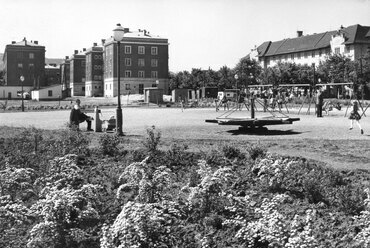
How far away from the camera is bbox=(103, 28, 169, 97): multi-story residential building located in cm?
8838

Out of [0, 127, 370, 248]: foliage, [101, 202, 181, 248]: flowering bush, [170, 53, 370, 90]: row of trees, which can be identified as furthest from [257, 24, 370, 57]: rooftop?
[101, 202, 181, 248]: flowering bush

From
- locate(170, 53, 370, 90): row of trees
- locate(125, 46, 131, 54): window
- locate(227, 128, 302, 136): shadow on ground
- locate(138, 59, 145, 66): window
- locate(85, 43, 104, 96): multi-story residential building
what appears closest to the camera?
locate(227, 128, 302, 136): shadow on ground

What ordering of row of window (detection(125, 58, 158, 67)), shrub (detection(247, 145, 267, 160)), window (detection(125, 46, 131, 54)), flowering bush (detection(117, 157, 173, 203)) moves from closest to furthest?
flowering bush (detection(117, 157, 173, 203))
shrub (detection(247, 145, 267, 160))
window (detection(125, 46, 131, 54))
row of window (detection(125, 58, 158, 67))

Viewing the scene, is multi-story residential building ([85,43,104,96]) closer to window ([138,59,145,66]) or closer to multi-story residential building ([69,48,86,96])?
multi-story residential building ([69,48,86,96])

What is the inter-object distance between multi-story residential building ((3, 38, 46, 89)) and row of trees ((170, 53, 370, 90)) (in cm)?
2970

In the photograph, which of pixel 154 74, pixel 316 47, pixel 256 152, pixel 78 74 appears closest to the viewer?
pixel 256 152

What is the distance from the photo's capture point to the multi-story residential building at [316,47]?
90875 millimetres

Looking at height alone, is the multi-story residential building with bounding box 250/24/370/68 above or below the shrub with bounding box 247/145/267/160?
above

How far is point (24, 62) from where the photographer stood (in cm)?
10662

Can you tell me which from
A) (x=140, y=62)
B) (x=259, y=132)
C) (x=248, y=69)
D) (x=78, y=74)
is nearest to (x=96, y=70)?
(x=78, y=74)

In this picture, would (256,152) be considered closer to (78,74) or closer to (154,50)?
(154,50)

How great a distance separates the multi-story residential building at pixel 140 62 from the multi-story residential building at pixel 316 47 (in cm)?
2908

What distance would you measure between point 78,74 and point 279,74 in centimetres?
5133

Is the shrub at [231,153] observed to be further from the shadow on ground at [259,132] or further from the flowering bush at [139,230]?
the shadow on ground at [259,132]
